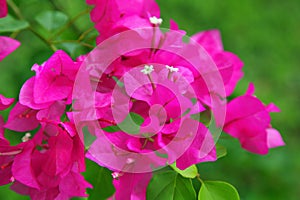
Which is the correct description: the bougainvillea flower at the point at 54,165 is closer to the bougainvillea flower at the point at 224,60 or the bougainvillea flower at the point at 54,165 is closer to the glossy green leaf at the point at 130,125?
the glossy green leaf at the point at 130,125

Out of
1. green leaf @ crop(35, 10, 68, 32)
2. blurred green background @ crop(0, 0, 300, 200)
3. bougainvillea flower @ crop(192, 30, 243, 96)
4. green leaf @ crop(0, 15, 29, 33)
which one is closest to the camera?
bougainvillea flower @ crop(192, 30, 243, 96)

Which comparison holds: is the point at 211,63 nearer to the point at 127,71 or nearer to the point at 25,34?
the point at 127,71

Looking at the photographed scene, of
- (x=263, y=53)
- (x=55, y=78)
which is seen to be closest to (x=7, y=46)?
(x=55, y=78)

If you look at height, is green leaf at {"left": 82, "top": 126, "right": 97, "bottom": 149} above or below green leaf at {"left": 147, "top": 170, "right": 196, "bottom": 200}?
above

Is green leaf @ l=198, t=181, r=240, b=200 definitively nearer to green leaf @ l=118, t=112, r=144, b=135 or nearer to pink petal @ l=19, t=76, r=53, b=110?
green leaf @ l=118, t=112, r=144, b=135

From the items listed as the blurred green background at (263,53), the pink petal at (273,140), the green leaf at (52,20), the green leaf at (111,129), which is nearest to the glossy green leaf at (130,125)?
the green leaf at (111,129)

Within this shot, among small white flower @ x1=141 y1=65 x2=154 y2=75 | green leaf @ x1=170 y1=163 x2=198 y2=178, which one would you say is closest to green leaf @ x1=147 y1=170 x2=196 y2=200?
green leaf @ x1=170 y1=163 x2=198 y2=178
